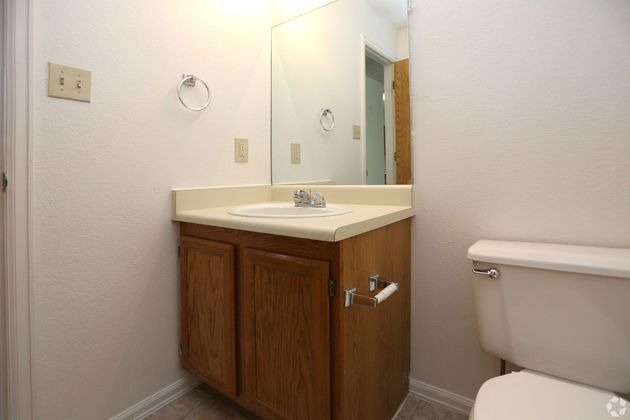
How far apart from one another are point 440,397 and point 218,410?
2.88ft

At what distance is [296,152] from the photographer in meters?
1.78

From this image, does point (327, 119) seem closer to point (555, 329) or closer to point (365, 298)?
point (365, 298)

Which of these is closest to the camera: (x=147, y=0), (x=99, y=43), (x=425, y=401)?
(x=99, y=43)

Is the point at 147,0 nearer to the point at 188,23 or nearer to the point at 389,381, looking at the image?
the point at 188,23

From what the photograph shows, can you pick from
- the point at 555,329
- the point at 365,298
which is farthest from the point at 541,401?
the point at 365,298

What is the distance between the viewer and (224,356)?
1164 mm

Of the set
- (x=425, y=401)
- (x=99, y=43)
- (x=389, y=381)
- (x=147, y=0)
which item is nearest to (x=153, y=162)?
(x=99, y=43)

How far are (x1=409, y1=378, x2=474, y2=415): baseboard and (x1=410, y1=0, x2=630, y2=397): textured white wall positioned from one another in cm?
3

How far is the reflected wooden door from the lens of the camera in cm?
132

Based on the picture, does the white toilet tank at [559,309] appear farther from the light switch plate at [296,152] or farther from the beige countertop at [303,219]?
the light switch plate at [296,152]

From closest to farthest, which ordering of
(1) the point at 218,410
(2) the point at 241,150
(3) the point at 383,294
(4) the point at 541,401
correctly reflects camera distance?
1. (4) the point at 541,401
2. (3) the point at 383,294
3. (1) the point at 218,410
4. (2) the point at 241,150

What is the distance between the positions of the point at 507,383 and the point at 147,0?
1.70 metres

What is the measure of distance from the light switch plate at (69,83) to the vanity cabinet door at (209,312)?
1.96ft

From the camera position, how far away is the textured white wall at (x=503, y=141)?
3.19ft
